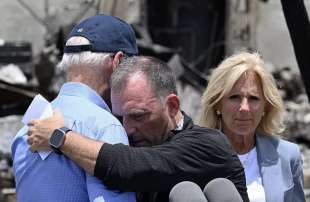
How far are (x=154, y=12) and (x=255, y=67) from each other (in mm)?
9168

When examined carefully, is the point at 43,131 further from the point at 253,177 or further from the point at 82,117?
the point at 253,177

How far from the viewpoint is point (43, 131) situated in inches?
88.5

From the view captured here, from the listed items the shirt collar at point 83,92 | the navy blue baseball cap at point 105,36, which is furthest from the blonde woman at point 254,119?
the shirt collar at point 83,92

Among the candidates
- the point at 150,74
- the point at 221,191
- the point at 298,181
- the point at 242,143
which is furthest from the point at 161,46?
the point at 221,191

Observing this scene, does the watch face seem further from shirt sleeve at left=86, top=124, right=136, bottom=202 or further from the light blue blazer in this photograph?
the light blue blazer

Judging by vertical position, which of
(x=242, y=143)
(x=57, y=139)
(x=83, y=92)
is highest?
(x=83, y=92)

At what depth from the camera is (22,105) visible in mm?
8266

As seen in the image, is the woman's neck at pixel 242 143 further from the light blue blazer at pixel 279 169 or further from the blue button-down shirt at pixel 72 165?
the blue button-down shirt at pixel 72 165

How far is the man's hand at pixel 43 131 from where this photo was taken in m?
2.23

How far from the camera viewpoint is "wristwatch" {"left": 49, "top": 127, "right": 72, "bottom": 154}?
220cm

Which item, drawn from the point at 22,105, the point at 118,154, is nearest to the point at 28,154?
the point at 118,154

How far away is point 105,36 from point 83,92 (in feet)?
0.62

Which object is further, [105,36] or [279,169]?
[279,169]

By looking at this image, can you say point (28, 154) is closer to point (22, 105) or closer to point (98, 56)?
point (98, 56)
